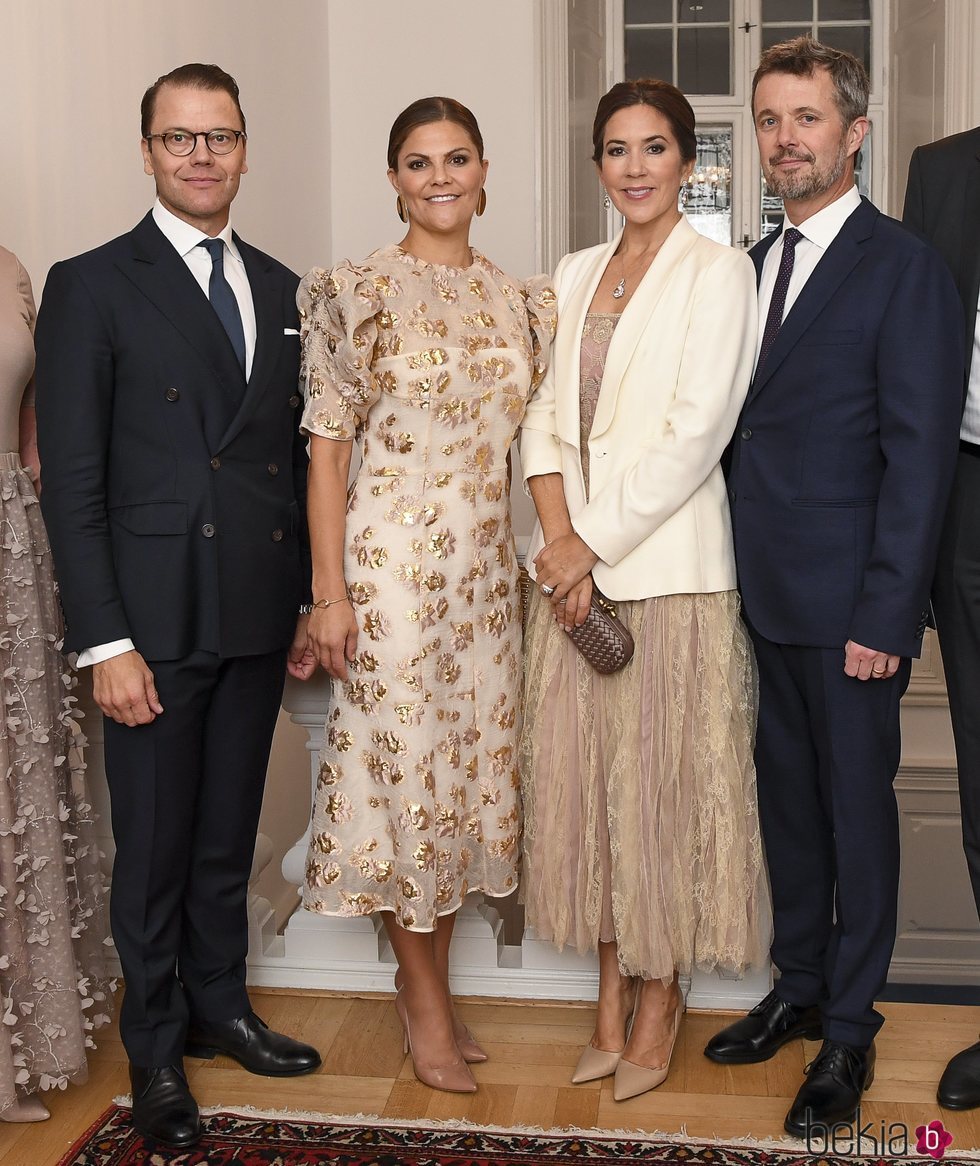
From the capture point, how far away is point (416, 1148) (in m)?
2.17

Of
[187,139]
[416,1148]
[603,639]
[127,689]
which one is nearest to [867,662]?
[603,639]

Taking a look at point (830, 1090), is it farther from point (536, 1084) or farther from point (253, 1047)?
point (253, 1047)

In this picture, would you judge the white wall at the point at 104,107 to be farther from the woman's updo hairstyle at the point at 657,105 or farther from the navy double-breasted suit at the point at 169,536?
the woman's updo hairstyle at the point at 657,105

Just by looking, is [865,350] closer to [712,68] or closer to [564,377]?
[564,377]

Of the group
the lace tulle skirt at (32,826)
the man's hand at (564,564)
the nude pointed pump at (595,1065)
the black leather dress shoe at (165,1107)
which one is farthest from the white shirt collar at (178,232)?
the nude pointed pump at (595,1065)

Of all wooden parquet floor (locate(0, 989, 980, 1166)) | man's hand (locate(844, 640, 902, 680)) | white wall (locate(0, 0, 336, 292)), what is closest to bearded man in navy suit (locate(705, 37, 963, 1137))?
man's hand (locate(844, 640, 902, 680))

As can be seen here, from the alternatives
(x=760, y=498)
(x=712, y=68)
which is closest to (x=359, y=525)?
(x=760, y=498)

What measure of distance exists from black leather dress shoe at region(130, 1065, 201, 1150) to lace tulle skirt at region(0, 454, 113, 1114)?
0.14 meters

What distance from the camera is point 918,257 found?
2.16 m

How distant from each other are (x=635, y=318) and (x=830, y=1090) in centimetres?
140

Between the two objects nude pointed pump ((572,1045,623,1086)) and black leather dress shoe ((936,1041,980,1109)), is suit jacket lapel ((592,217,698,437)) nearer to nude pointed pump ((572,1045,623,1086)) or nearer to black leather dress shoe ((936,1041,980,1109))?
nude pointed pump ((572,1045,623,1086))

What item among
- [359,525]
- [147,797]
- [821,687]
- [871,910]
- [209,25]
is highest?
[209,25]

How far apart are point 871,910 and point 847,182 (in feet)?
4.29

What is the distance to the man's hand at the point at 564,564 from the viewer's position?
229 cm
